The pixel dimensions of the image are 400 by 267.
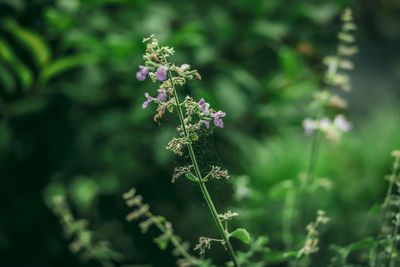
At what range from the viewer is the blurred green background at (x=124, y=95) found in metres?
1.63

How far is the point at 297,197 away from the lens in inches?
73.2

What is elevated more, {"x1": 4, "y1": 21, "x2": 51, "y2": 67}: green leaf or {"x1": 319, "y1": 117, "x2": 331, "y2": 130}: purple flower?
{"x1": 4, "y1": 21, "x2": 51, "y2": 67}: green leaf

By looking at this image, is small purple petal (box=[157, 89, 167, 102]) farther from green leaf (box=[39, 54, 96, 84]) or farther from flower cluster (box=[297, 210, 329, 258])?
green leaf (box=[39, 54, 96, 84])

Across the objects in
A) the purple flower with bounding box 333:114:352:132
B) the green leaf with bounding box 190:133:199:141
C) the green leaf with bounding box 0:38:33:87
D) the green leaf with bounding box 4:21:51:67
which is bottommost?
the green leaf with bounding box 190:133:199:141

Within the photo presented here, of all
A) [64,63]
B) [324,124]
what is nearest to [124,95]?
[64,63]

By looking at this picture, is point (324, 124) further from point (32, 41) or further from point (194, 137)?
point (32, 41)

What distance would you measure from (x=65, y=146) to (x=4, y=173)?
362mm

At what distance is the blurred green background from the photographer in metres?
1.63

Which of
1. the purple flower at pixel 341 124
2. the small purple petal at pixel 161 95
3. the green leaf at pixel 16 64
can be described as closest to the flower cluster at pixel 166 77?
the small purple petal at pixel 161 95

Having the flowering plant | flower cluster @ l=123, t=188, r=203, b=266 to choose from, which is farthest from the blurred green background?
the flowering plant

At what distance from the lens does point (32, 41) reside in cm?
153

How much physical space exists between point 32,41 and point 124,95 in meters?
0.47

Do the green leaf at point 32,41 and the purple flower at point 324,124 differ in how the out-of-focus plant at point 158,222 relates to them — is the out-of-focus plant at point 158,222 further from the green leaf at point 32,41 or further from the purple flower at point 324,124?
the green leaf at point 32,41

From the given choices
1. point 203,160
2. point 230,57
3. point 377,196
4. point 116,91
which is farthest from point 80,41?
point 377,196
